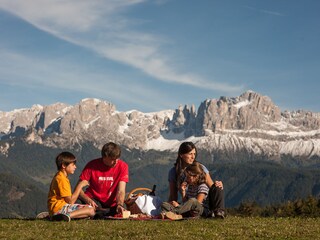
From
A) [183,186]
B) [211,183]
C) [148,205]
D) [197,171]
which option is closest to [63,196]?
[148,205]

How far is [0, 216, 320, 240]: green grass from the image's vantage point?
16531 millimetres

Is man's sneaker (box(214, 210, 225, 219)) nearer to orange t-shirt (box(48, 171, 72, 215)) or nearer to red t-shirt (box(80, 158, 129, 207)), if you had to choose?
red t-shirt (box(80, 158, 129, 207))

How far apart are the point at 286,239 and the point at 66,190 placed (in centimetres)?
992

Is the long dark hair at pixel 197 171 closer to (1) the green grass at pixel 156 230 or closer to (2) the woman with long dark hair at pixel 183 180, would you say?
(2) the woman with long dark hair at pixel 183 180

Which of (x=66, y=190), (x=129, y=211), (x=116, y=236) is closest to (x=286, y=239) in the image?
(x=116, y=236)

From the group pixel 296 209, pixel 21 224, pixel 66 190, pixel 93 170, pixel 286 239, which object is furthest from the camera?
pixel 296 209

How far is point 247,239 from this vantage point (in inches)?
630

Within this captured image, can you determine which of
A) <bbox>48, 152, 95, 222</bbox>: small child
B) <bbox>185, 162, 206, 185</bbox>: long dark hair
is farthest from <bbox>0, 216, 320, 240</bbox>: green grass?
<bbox>185, 162, 206, 185</bbox>: long dark hair

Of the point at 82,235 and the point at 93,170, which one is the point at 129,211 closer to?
the point at 93,170

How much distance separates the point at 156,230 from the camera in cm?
1798

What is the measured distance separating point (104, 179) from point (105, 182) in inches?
6.3

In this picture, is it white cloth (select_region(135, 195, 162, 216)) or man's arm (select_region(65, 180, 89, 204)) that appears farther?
white cloth (select_region(135, 195, 162, 216))

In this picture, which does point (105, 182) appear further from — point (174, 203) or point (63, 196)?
point (174, 203)

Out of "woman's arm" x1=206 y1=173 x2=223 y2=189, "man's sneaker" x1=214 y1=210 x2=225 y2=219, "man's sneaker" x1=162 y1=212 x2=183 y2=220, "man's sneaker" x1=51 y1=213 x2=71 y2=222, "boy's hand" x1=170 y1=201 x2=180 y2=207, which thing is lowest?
"man's sneaker" x1=51 y1=213 x2=71 y2=222
